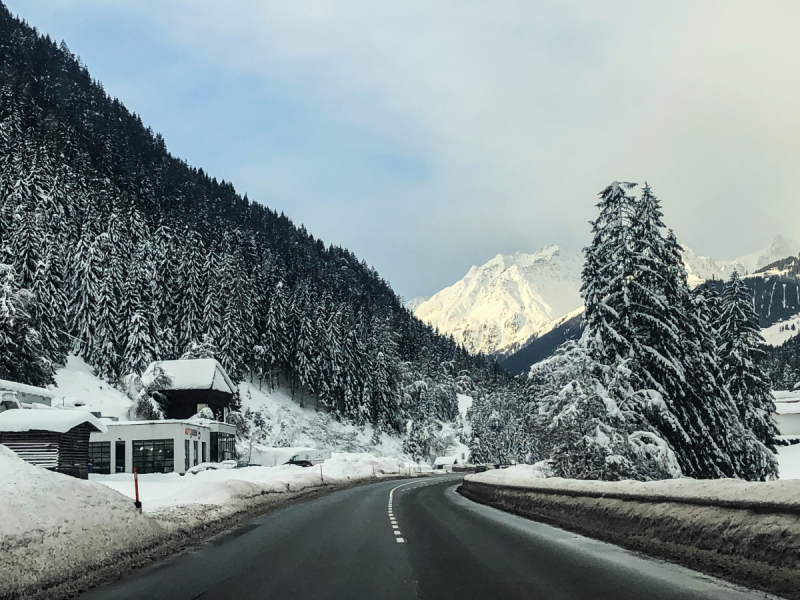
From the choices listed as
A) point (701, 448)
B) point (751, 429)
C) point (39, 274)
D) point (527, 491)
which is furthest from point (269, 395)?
point (527, 491)

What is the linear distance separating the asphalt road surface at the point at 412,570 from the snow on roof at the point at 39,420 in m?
28.5

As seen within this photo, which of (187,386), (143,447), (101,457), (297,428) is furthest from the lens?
(297,428)

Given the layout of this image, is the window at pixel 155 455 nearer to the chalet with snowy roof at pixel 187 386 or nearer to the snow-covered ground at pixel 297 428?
Result: the chalet with snowy roof at pixel 187 386

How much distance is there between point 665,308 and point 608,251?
4055 mm

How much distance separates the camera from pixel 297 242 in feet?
613

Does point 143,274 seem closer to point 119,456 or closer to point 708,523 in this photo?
point 119,456

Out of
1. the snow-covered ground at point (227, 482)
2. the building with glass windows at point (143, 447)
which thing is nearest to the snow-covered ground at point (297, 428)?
the snow-covered ground at point (227, 482)

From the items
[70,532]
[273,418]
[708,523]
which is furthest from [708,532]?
[273,418]

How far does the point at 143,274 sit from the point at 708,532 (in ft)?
289

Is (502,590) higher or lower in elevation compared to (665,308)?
lower

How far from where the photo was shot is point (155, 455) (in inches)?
2298

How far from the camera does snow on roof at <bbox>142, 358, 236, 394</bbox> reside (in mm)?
71375

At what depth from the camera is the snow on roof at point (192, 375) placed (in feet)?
234

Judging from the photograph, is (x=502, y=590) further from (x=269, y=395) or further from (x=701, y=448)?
(x=269, y=395)
